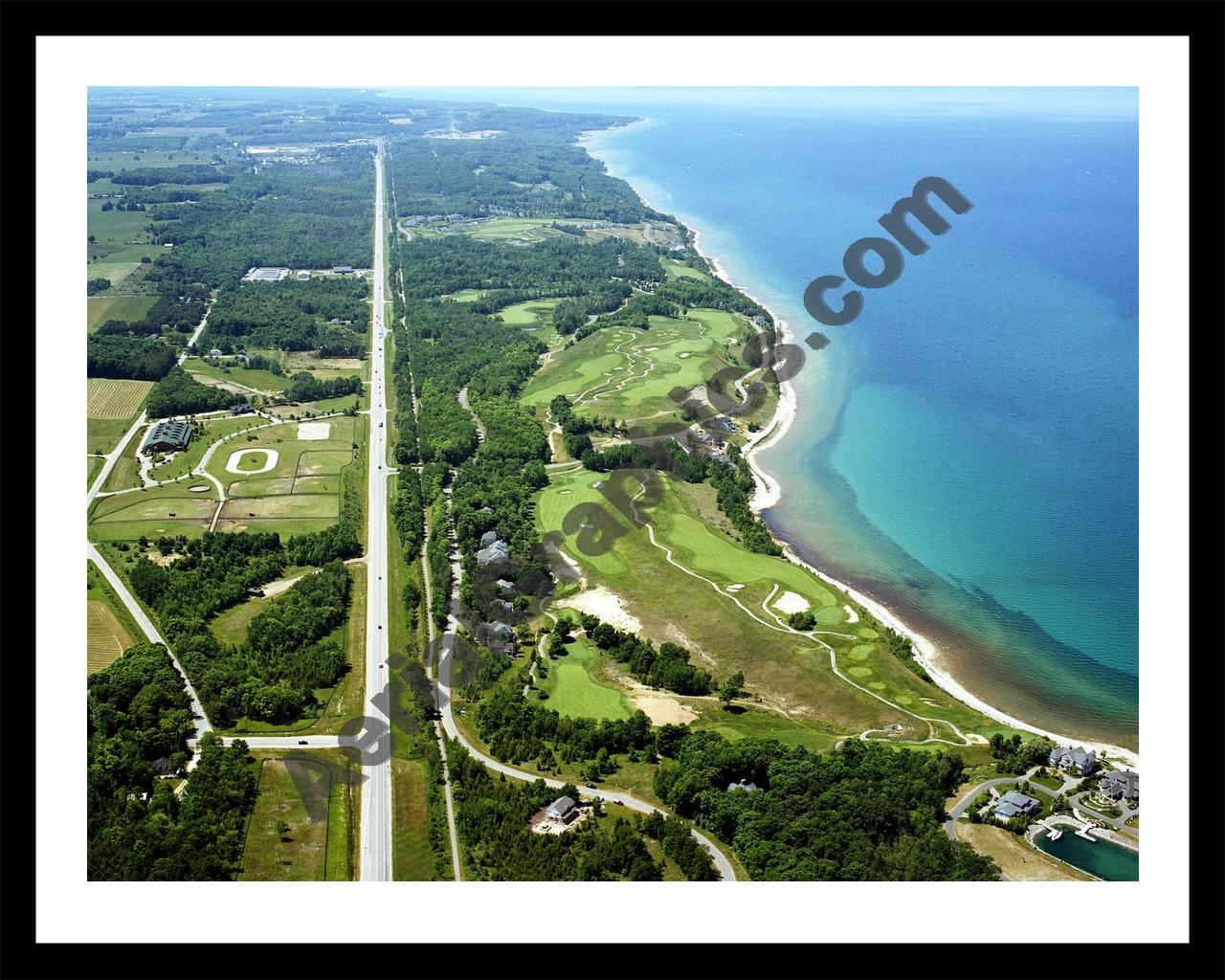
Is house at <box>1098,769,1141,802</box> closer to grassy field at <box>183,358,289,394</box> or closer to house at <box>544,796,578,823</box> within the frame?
house at <box>544,796,578,823</box>

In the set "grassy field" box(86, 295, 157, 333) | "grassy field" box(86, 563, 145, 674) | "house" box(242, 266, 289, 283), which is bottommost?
"grassy field" box(86, 563, 145, 674)

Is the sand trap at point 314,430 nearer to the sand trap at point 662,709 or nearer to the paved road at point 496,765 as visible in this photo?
the paved road at point 496,765

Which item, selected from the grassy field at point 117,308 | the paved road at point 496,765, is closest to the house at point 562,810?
the paved road at point 496,765

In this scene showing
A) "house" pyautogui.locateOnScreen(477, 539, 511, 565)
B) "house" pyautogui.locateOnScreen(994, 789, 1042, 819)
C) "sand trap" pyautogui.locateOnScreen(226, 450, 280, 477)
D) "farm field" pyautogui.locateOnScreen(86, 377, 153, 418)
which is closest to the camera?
"house" pyautogui.locateOnScreen(994, 789, 1042, 819)

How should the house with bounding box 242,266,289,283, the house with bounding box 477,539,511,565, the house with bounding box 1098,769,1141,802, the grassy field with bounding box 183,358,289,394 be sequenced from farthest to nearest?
the house with bounding box 242,266,289,283, the grassy field with bounding box 183,358,289,394, the house with bounding box 477,539,511,565, the house with bounding box 1098,769,1141,802

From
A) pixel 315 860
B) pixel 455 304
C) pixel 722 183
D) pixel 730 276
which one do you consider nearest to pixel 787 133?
pixel 722 183

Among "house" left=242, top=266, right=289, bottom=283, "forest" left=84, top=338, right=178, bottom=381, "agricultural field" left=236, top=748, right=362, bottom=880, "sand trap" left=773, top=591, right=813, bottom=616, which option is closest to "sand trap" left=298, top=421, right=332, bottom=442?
"forest" left=84, top=338, right=178, bottom=381
